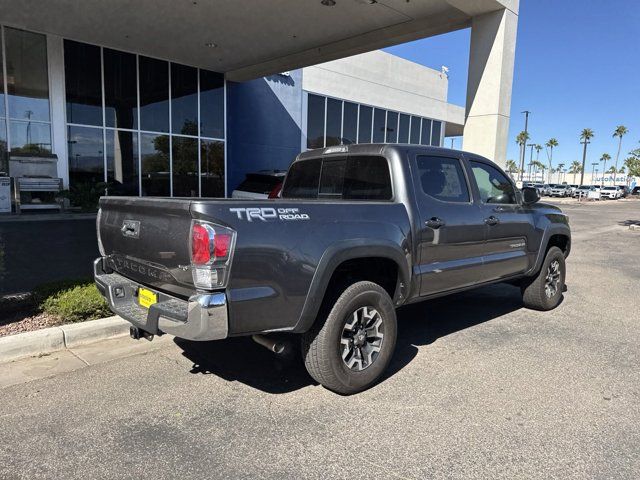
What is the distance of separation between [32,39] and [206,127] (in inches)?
241

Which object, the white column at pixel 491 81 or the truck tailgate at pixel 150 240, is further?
the white column at pixel 491 81

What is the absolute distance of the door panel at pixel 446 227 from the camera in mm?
4289

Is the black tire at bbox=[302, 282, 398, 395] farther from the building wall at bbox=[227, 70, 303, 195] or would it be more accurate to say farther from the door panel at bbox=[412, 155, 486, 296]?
the building wall at bbox=[227, 70, 303, 195]

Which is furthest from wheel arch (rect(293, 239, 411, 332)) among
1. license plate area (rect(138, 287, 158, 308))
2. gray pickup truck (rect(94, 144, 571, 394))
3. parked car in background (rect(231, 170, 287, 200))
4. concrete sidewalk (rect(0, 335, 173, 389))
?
parked car in background (rect(231, 170, 287, 200))

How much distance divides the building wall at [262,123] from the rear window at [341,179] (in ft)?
47.2

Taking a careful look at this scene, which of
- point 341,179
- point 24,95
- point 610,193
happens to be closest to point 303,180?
point 341,179

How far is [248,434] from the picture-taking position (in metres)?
3.12

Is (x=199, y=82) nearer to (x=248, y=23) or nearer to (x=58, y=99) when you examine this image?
(x=58, y=99)

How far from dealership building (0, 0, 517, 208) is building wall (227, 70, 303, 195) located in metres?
0.05

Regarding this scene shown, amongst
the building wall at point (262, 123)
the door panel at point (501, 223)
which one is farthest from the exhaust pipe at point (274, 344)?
the building wall at point (262, 123)

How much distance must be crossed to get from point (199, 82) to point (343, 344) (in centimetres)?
1624

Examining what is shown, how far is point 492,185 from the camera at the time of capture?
5.40 m

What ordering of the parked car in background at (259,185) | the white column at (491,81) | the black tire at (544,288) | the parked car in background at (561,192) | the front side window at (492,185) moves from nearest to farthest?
1. the front side window at (492,185)
2. the black tire at (544,288)
3. the white column at (491,81)
4. the parked car in background at (259,185)
5. the parked car in background at (561,192)

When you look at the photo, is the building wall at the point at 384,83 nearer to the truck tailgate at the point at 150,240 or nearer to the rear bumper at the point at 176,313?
the truck tailgate at the point at 150,240
